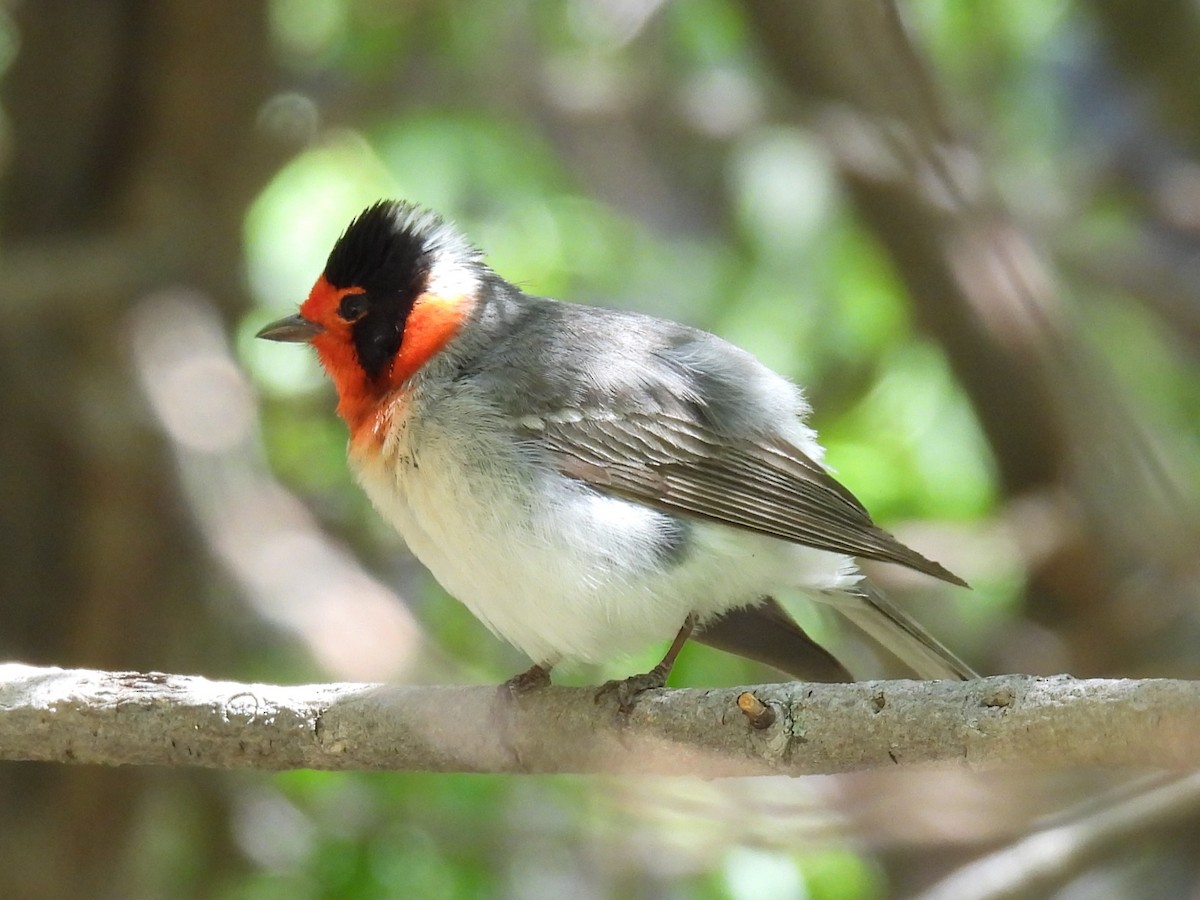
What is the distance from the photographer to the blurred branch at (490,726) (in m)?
2.44

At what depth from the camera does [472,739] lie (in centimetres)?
293

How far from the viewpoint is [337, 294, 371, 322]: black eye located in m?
3.78

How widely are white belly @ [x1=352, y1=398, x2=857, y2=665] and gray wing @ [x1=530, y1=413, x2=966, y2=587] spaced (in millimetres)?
51

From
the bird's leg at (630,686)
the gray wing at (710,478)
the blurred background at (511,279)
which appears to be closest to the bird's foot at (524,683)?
the bird's leg at (630,686)

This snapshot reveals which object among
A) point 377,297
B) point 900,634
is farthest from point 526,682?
point 377,297

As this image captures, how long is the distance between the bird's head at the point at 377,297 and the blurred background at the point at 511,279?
31.5 inches

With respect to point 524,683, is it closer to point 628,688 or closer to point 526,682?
point 526,682

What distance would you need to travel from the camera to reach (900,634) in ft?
11.2

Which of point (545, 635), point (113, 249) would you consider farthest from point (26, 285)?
point (545, 635)

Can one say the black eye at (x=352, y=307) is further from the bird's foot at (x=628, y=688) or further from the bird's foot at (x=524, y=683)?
the bird's foot at (x=628, y=688)

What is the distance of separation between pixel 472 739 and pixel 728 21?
4586 millimetres

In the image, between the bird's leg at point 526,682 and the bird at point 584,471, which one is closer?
the bird's leg at point 526,682

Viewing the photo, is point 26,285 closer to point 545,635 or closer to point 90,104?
point 90,104

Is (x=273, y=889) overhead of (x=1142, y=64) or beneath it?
beneath
